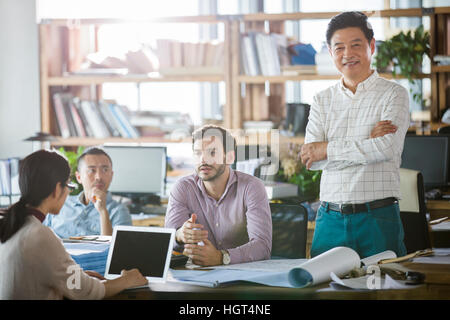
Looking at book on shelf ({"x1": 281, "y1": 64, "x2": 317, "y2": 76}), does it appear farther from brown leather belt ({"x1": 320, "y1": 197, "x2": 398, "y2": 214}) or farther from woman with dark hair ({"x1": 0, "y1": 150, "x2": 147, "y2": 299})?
woman with dark hair ({"x1": 0, "y1": 150, "x2": 147, "y2": 299})

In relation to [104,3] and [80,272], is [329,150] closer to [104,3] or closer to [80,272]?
[80,272]

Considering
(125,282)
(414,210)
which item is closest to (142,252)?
(125,282)

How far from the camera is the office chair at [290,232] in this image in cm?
230

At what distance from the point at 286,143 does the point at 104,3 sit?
206cm

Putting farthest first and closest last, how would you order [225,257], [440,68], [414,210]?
[440,68] < [414,210] < [225,257]

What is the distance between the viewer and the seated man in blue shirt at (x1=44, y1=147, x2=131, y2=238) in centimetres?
265

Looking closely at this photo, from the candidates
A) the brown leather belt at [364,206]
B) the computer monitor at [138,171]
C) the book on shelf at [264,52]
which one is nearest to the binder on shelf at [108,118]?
the computer monitor at [138,171]

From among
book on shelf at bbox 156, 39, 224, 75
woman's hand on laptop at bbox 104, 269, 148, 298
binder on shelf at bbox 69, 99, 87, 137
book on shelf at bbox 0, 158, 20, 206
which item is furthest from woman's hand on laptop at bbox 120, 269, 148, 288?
binder on shelf at bbox 69, 99, 87, 137

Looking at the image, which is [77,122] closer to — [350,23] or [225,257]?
[350,23]

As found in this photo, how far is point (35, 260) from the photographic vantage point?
1.42m

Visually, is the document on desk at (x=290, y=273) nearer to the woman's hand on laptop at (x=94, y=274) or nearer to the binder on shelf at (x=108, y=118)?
the woman's hand on laptop at (x=94, y=274)

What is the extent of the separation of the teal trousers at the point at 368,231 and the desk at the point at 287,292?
2.08ft

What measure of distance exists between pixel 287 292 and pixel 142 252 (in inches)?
15.5
